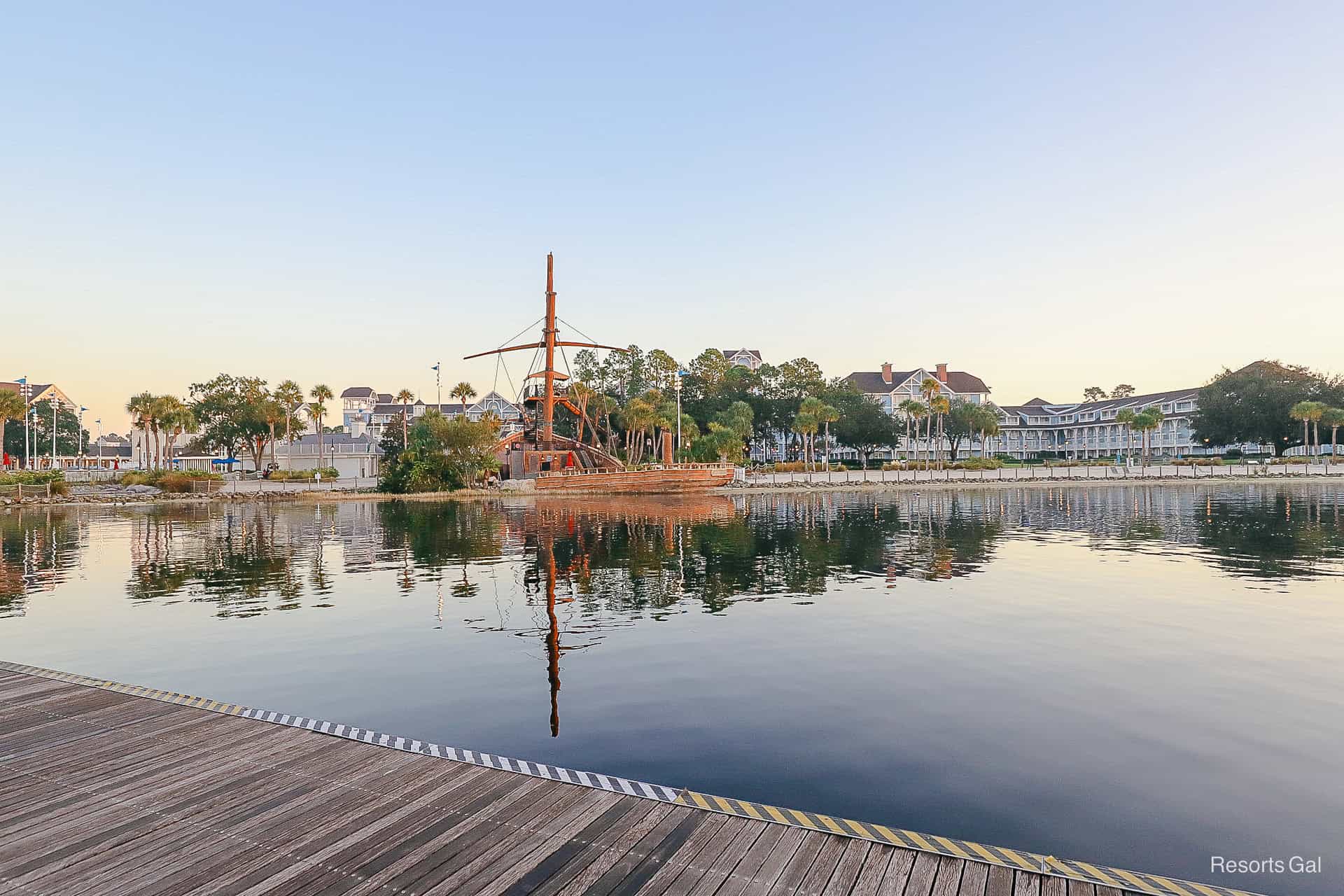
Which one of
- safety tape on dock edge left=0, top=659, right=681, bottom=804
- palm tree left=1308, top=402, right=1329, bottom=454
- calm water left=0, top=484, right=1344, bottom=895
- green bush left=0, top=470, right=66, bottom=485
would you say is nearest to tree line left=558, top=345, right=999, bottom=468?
palm tree left=1308, top=402, right=1329, bottom=454

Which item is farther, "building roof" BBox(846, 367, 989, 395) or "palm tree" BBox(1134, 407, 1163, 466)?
"building roof" BBox(846, 367, 989, 395)

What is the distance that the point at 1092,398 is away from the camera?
155000 millimetres

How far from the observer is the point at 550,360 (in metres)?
67.6

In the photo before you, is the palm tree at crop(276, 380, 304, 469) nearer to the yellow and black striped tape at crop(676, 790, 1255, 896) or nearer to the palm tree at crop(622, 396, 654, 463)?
the palm tree at crop(622, 396, 654, 463)

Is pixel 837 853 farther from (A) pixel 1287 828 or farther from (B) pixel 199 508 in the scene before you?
(B) pixel 199 508

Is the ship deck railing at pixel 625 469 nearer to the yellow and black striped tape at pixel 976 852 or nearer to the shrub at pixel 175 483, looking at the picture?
the shrub at pixel 175 483

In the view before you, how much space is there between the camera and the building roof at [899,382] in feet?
A: 397

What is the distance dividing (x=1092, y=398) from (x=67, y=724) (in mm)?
171106

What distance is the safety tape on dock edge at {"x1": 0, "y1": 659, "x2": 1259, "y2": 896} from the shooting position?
532 cm

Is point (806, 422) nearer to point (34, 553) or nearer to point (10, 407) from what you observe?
point (34, 553)

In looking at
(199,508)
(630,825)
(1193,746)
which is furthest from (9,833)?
(199,508)

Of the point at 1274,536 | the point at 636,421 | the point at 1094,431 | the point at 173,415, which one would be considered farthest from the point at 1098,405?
the point at 173,415

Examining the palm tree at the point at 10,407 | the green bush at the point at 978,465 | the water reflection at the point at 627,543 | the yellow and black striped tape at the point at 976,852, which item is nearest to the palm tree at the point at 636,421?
the water reflection at the point at 627,543

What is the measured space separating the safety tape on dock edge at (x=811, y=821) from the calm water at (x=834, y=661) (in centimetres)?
113
